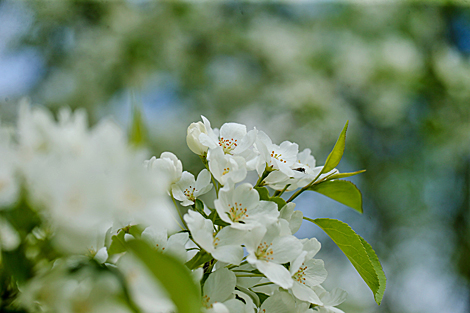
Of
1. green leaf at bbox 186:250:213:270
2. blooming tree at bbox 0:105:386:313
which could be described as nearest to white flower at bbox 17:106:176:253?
blooming tree at bbox 0:105:386:313

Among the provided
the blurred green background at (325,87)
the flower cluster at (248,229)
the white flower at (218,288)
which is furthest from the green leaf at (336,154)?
the blurred green background at (325,87)

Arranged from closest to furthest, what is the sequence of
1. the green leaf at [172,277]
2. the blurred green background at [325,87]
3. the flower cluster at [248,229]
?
the green leaf at [172,277] < the flower cluster at [248,229] < the blurred green background at [325,87]

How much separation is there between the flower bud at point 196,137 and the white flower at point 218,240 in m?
0.09

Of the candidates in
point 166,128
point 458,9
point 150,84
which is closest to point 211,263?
point 166,128

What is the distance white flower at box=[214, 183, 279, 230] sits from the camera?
0.24m

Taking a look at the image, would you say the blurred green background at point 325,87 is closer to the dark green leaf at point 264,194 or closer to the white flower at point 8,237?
the dark green leaf at point 264,194

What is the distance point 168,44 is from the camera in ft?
6.57

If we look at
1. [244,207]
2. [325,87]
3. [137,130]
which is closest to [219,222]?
[244,207]

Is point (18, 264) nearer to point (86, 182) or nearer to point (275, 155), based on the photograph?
point (86, 182)

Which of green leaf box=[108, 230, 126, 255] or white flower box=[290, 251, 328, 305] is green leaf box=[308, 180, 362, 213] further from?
green leaf box=[108, 230, 126, 255]

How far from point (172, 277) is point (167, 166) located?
17cm

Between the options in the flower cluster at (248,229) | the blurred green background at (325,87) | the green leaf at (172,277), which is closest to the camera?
the green leaf at (172,277)

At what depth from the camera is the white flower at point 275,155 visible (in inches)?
11.2

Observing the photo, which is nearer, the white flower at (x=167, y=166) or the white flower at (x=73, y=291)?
the white flower at (x=73, y=291)
